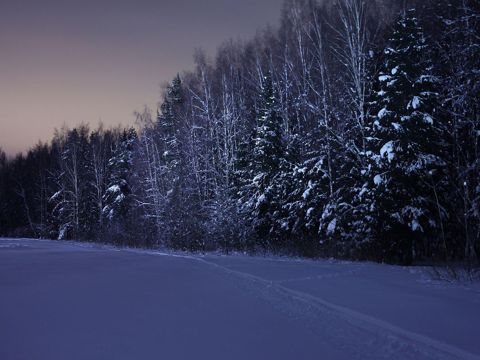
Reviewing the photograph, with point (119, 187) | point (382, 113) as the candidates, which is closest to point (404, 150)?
point (382, 113)

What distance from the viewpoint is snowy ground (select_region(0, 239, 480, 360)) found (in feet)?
16.8

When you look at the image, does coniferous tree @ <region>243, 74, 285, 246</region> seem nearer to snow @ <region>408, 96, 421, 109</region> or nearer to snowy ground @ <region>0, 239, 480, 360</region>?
snow @ <region>408, 96, 421, 109</region>

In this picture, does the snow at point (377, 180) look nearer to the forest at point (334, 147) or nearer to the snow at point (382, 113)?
the forest at point (334, 147)

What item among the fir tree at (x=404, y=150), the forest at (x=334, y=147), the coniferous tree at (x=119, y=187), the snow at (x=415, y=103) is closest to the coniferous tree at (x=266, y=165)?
the forest at (x=334, y=147)

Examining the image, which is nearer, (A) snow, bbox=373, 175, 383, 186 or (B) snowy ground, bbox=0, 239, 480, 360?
(B) snowy ground, bbox=0, 239, 480, 360

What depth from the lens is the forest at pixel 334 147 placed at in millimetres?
15492

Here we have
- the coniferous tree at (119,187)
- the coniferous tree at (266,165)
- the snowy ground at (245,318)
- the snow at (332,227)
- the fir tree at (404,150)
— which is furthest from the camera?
the coniferous tree at (119,187)

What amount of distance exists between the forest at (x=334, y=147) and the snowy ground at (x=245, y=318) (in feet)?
18.6

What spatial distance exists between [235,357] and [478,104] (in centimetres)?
1185

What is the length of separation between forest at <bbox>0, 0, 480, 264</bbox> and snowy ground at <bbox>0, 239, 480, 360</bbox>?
5.66m

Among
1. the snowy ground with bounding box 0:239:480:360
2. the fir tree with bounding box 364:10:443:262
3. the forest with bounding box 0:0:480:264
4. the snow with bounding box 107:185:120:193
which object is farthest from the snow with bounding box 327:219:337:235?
the snow with bounding box 107:185:120:193

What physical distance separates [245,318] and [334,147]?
1454cm

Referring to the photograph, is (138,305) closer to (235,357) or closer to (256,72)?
(235,357)

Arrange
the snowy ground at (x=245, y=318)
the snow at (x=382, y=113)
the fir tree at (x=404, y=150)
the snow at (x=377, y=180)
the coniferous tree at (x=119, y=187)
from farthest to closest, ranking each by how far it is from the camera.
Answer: the coniferous tree at (x=119, y=187)
the snow at (x=382, y=113)
the snow at (x=377, y=180)
the fir tree at (x=404, y=150)
the snowy ground at (x=245, y=318)
